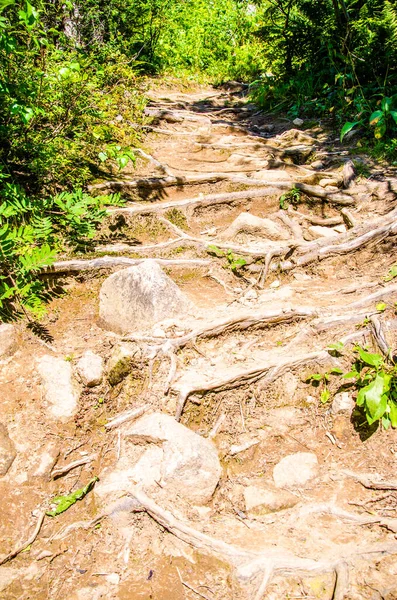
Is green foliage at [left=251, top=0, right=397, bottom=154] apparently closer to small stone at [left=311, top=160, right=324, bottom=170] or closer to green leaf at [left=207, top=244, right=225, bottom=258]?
small stone at [left=311, top=160, right=324, bottom=170]

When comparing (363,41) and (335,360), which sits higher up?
(363,41)

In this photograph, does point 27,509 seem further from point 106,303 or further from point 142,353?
point 106,303

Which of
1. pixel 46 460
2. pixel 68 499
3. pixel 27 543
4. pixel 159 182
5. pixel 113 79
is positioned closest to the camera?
pixel 27 543

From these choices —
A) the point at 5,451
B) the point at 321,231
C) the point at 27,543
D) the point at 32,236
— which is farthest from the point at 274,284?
the point at 27,543

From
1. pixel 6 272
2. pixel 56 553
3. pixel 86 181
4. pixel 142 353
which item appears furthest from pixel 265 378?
pixel 86 181

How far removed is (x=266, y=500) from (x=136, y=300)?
6.65ft

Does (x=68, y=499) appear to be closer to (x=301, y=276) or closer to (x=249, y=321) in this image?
(x=249, y=321)

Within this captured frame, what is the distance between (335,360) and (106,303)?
216 centimetres

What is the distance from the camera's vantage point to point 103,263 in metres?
4.41

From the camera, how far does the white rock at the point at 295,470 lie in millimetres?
3168

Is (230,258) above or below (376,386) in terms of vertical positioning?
above

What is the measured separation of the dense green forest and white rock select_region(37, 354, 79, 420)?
474 millimetres

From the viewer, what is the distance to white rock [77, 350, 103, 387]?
350 cm

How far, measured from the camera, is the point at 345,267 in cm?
500
